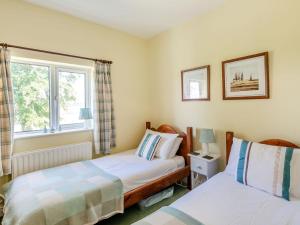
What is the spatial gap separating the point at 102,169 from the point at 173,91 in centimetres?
171

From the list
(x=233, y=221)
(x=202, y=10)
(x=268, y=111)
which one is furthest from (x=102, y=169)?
(x=202, y=10)

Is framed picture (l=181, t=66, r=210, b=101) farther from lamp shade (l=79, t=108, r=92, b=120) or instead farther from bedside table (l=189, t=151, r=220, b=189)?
lamp shade (l=79, t=108, r=92, b=120)

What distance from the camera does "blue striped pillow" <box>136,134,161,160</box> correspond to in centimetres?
268

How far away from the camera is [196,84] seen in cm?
279

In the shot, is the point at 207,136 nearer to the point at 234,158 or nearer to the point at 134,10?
the point at 234,158

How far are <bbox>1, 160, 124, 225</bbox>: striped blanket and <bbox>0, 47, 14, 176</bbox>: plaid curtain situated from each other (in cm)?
32

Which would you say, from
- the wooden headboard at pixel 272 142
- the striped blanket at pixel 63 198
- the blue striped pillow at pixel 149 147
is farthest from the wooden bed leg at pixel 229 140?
the striped blanket at pixel 63 198

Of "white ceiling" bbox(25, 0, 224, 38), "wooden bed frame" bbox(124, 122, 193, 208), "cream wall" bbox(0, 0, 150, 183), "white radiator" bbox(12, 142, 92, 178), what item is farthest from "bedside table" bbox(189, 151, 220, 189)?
"white ceiling" bbox(25, 0, 224, 38)

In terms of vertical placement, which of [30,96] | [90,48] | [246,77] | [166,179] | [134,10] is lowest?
[166,179]

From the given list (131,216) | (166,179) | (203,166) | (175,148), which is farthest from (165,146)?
(131,216)

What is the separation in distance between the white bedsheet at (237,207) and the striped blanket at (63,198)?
0.73m

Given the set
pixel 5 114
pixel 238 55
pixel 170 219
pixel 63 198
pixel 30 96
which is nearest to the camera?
pixel 170 219

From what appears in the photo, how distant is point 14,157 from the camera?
7.29ft

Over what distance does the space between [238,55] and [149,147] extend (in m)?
1.72
